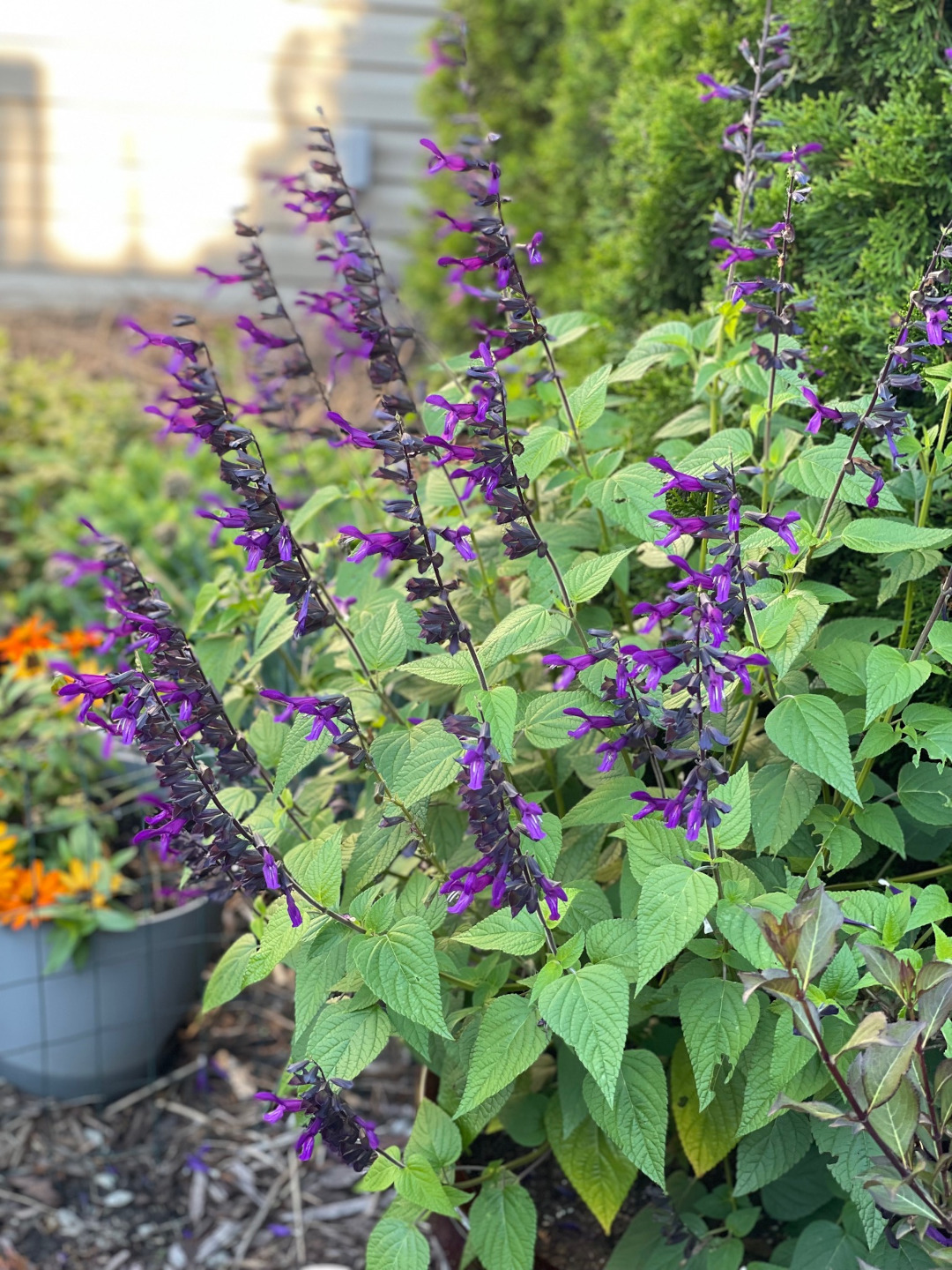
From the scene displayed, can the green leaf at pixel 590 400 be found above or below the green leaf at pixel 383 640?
above

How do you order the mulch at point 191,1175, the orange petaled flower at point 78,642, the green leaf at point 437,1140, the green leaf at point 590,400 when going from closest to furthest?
the green leaf at point 437,1140 → the green leaf at point 590,400 → the mulch at point 191,1175 → the orange petaled flower at point 78,642

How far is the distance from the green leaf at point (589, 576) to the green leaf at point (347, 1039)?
0.59m

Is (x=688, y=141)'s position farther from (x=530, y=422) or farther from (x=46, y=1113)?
(x=46, y=1113)

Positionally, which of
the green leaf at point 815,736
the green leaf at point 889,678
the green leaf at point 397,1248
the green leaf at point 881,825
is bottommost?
the green leaf at point 397,1248

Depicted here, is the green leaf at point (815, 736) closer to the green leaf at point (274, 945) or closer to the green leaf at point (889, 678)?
the green leaf at point (889, 678)

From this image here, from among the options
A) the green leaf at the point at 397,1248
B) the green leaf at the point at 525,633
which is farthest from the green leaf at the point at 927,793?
the green leaf at the point at 397,1248

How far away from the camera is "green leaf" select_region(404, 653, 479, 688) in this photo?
1.48 meters

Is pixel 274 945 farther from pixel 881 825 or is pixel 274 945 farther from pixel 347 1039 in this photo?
pixel 881 825

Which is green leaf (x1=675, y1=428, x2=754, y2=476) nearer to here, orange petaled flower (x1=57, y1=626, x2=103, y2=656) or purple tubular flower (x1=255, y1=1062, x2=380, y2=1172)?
purple tubular flower (x1=255, y1=1062, x2=380, y2=1172)

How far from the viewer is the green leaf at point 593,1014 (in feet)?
4.06

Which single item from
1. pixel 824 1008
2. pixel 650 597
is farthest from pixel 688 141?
pixel 824 1008

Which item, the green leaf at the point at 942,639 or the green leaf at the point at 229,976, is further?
the green leaf at the point at 229,976

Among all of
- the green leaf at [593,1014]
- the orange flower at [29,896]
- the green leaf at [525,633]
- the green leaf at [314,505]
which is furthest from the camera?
the orange flower at [29,896]

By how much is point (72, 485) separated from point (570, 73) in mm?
2419
